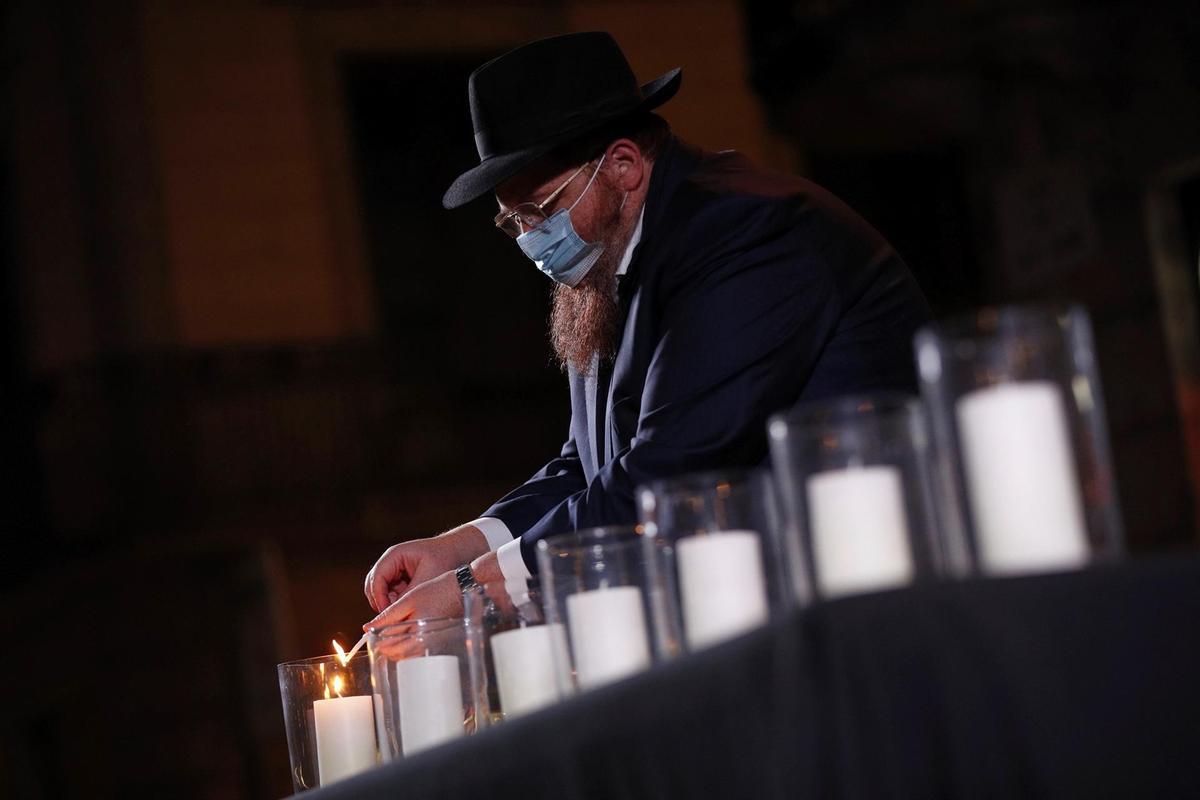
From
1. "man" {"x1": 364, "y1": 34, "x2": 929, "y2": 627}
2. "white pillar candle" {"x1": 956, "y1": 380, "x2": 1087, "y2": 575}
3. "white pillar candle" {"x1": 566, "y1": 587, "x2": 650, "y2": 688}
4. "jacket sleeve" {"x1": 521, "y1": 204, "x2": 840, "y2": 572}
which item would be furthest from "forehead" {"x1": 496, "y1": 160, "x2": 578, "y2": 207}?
"white pillar candle" {"x1": 956, "y1": 380, "x2": 1087, "y2": 575}

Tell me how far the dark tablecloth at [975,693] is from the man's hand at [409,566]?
62.8 inches

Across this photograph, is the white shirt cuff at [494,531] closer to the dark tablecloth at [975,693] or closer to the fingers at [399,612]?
the fingers at [399,612]

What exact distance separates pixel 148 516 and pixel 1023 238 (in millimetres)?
5089

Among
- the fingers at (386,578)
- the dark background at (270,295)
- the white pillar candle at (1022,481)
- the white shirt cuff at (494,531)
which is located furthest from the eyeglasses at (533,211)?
the dark background at (270,295)

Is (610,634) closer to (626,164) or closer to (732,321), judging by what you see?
(732,321)

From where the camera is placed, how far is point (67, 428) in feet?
33.0

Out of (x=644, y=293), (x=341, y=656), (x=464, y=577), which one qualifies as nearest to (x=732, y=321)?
(x=644, y=293)

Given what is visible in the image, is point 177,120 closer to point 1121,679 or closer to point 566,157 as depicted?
point 566,157

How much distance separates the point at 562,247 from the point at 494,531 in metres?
0.52

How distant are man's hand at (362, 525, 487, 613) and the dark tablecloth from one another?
5.23 ft

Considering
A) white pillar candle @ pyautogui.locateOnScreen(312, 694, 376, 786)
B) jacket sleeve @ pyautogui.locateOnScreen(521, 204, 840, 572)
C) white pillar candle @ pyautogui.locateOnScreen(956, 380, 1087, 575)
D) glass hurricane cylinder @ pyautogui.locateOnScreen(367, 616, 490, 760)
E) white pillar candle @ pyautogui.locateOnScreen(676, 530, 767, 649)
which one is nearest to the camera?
white pillar candle @ pyautogui.locateOnScreen(956, 380, 1087, 575)

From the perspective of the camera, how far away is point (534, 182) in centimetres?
300

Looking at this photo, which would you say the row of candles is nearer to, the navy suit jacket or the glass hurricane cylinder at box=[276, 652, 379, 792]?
the glass hurricane cylinder at box=[276, 652, 379, 792]

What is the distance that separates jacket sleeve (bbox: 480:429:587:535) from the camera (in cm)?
309
